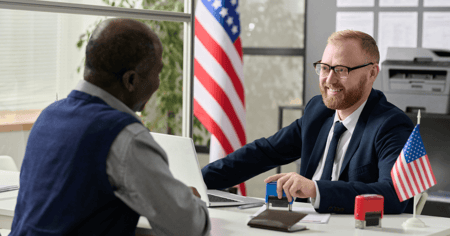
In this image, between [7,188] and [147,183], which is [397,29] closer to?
[7,188]

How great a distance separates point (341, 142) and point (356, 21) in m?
2.62

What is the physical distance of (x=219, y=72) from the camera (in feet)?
11.3

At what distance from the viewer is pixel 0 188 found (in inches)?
80.0

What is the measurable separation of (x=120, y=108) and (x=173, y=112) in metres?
3.30

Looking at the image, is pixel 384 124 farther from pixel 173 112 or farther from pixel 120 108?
pixel 173 112

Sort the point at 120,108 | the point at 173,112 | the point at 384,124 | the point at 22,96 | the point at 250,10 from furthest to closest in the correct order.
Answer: the point at 250,10 → the point at 173,112 → the point at 22,96 → the point at 384,124 → the point at 120,108

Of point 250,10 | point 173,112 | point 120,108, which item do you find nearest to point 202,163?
point 173,112

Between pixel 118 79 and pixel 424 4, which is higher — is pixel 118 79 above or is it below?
below

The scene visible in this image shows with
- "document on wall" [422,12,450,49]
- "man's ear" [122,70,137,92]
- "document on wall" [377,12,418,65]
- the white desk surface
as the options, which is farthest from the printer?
"man's ear" [122,70,137,92]

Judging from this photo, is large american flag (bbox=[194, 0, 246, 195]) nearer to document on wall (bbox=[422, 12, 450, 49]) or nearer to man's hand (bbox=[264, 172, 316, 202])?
document on wall (bbox=[422, 12, 450, 49])

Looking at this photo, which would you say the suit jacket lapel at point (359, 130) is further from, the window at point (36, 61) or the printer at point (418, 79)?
the printer at point (418, 79)

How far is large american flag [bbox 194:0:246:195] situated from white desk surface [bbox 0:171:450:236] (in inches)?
66.7

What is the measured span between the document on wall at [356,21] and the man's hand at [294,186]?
117 inches

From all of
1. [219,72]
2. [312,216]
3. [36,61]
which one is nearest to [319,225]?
[312,216]
